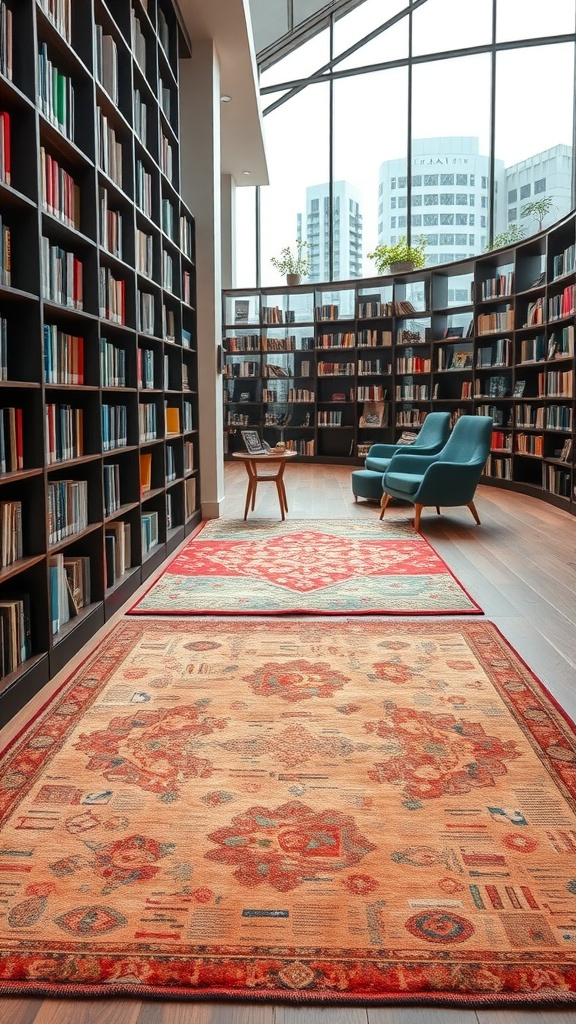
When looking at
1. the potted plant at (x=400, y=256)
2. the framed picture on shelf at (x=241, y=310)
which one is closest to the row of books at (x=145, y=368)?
the potted plant at (x=400, y=256)

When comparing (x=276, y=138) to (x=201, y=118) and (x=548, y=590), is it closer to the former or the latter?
(x=201, y=118)

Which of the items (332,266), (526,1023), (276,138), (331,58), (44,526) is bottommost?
(526,1023)

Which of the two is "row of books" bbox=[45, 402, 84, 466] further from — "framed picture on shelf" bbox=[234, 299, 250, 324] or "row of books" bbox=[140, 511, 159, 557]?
"framed picture on shelf" bbox=[234, 299, 250, 324]

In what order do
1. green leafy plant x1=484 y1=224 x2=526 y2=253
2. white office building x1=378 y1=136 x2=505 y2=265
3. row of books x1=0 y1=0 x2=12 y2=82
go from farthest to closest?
white office building x1=378 y1=136 x2=505 y2=265, green leafy plant x1=484 y1=224 x2=526 y2=253, row of books x1=0 y1=0 x2=12 y2=82

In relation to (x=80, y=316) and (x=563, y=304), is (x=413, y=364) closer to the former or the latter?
(x=563, y=304)

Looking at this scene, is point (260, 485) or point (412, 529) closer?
point (412, 529)

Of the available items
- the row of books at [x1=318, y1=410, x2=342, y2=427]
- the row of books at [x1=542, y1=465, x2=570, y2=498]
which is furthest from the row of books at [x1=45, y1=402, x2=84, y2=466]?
the row of books at [x1=318, y1=410, x2=342, y2=427]

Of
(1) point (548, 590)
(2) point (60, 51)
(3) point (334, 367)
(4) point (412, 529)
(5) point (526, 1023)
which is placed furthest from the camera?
(3) point (334, 367)

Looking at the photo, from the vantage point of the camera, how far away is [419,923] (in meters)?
1.57

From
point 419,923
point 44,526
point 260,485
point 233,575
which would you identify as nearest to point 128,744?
point 44,526

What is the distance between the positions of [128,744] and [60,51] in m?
2.77

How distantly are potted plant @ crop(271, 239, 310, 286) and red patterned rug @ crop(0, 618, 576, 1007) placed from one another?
9998 mm

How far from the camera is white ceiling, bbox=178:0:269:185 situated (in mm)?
6113

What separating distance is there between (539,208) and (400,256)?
6.26ft
